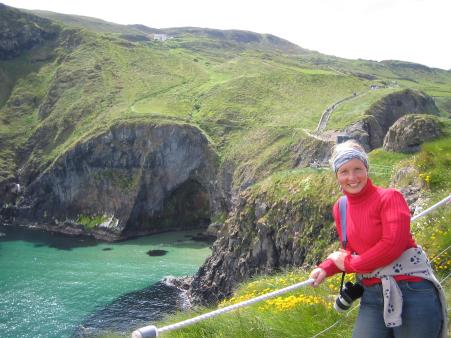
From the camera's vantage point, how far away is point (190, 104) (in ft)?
358

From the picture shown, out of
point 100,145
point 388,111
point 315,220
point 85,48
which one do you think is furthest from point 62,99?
point 315,220

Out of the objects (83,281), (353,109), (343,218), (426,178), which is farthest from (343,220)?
(353,109)

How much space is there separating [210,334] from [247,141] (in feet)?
260

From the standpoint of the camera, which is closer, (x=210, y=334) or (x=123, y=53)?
(x=210, y=334)

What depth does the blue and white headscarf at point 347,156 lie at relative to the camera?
6.14m

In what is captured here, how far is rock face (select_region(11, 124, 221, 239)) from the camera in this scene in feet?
289

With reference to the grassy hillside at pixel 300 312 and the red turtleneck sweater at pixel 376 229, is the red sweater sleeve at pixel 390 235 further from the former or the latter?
the grassy hillside at pixel 300 312

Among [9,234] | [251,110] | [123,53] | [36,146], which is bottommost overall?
[9,234]

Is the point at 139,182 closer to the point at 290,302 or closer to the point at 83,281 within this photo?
the point at 83,281

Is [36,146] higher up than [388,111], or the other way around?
[388,111]

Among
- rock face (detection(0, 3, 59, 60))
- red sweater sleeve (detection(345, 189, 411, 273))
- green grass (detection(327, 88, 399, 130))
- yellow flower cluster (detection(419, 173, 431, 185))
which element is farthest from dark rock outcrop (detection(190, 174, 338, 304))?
rock face (detection(0, 3, 59, 60))

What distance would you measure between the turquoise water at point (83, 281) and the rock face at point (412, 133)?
28039mm

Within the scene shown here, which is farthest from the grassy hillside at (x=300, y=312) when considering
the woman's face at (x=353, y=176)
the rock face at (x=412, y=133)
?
the rock face at (x=412, y=133)

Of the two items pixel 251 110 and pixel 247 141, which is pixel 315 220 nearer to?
pixel 247 141
